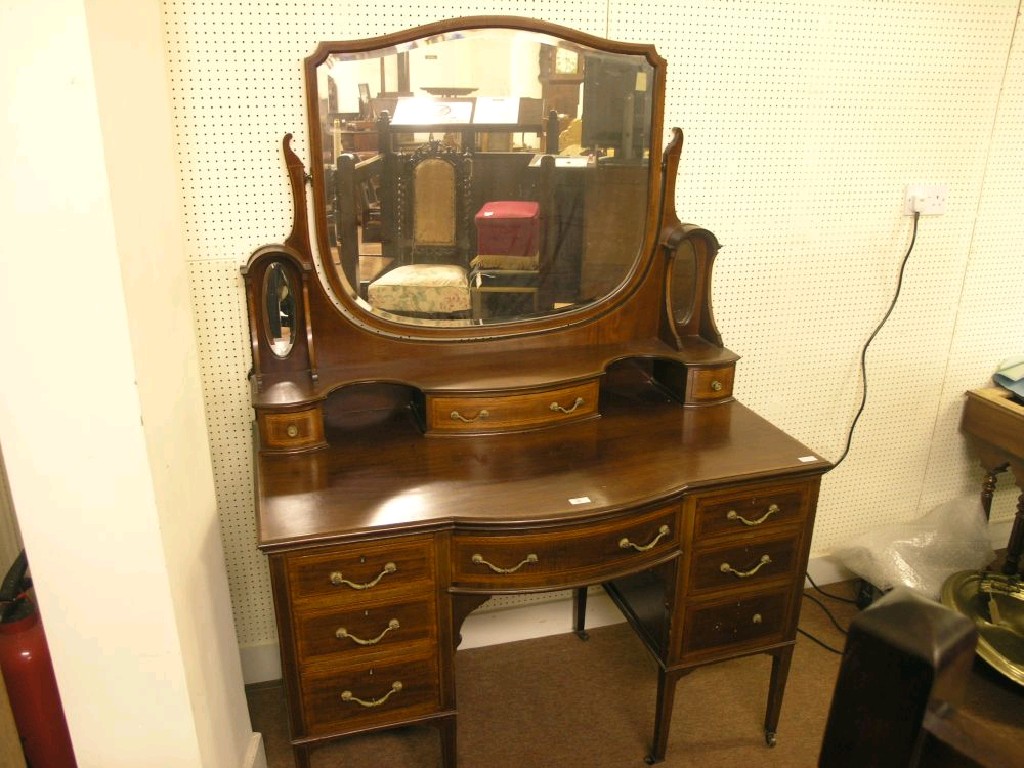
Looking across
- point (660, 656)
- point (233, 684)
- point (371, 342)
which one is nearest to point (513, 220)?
point (371, 342)

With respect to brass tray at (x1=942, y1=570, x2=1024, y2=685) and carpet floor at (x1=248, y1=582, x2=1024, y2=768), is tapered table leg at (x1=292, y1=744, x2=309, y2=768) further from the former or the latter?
brass tray at (x1=942, y1=570, x2=1024, y2=685)

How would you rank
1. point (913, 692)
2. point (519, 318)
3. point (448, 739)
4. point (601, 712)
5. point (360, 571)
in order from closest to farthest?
point (913, 692)
point (360, 571)
point (448, 739)
point (519, 318)
point (601, 712)

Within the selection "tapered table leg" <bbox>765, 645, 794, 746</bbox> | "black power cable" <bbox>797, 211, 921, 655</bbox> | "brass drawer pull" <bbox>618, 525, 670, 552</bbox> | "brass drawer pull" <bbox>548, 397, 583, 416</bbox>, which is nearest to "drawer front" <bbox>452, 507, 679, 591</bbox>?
"brass drawer pull" <bbox>618, 525, 670, 552</bbox>

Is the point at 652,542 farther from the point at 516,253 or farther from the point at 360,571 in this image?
the point at 516,253

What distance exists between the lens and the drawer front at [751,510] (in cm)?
170

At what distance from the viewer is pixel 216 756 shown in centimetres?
157

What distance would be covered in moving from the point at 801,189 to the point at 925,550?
4.16 feet

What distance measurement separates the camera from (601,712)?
2.13 m

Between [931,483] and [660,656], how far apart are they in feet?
4.64

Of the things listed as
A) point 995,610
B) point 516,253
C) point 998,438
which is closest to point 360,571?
point 516,253

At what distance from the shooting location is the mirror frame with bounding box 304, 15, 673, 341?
1.67 metres

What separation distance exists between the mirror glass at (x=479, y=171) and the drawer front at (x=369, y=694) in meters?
0.80

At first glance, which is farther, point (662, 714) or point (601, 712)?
point (601, 712)

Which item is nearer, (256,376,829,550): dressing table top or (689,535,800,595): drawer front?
(256,376,829,550): dressing table top
